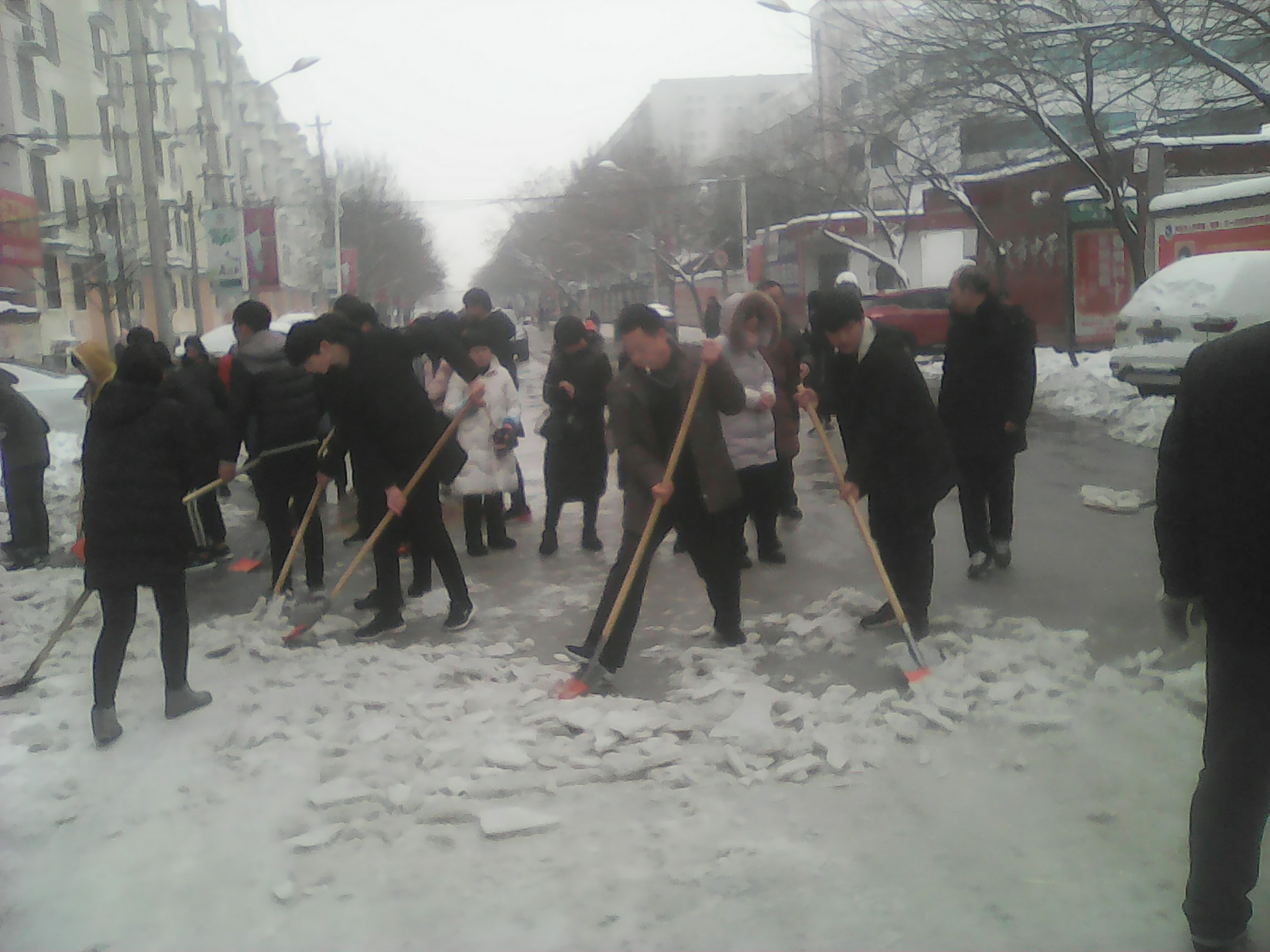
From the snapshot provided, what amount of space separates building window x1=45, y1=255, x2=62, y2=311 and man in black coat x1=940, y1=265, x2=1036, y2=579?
109 feet

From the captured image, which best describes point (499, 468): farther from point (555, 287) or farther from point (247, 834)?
point (555, 287)

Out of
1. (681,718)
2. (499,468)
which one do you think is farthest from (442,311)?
(681,718)

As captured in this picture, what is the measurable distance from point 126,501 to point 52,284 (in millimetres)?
33408

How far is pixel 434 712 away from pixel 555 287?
9110cm

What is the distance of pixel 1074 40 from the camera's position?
1333 centimetres

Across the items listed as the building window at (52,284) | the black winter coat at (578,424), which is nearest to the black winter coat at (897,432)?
the black winter coat at (578,424)

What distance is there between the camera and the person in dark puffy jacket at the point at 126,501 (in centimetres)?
468

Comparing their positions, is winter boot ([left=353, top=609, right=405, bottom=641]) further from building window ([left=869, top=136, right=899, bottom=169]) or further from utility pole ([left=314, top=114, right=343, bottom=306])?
utility pole ([left=314, top=114, right=343, bottom=306])

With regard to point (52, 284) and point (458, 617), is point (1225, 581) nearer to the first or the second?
point (458, 617)

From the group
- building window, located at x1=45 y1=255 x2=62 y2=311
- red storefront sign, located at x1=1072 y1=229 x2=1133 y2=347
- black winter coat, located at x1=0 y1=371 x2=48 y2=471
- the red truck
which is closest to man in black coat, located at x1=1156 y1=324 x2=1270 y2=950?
black winter coat, located at x1=0 y1=371 x2=48 y2=471

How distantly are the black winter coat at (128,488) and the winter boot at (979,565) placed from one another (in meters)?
4.31

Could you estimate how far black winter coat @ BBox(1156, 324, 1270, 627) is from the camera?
2518mm

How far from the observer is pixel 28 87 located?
33.5 m

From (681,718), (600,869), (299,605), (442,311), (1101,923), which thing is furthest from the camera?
(442,311)
